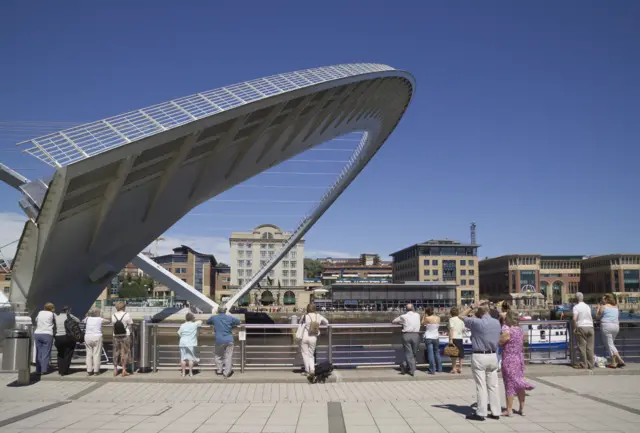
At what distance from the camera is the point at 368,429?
26.4 feet

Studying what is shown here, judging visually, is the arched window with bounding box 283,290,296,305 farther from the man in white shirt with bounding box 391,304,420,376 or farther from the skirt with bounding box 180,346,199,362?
the man in white shirt with bounding box 391,304,420,376

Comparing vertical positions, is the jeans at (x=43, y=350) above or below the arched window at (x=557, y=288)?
above

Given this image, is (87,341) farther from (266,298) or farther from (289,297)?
(289,297)

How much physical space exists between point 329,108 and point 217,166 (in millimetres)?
7353

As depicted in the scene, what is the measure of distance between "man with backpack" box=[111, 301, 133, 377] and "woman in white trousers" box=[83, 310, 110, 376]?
363mm

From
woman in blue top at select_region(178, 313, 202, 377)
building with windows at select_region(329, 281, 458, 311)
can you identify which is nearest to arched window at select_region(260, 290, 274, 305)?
building with windows at select_region(329, 281, 458, 311)

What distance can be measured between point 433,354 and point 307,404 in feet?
13.8

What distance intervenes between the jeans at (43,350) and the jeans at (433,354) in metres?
8.46

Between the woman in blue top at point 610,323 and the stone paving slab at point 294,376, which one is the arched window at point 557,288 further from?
the stone paving slab at point 294,376

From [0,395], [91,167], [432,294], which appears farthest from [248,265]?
[0,395]

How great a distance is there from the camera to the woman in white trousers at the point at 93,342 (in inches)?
504

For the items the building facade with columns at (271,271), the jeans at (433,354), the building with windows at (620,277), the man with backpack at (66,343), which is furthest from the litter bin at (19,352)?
the building with windows at (620,277)

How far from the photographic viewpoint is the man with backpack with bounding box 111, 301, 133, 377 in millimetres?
12695

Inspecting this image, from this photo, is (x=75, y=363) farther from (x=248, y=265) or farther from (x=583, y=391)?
(x=248, y=265)
